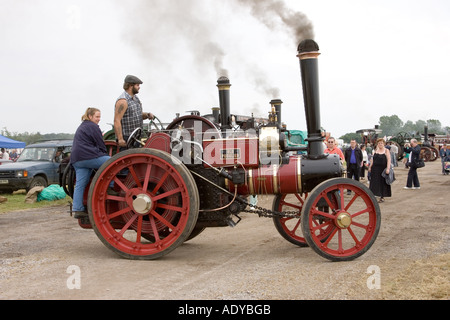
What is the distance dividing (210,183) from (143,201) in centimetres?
69

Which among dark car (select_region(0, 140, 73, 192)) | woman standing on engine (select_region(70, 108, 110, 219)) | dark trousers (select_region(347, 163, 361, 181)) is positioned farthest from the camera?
dark trousers (select_region(347, 163, 361, 181))

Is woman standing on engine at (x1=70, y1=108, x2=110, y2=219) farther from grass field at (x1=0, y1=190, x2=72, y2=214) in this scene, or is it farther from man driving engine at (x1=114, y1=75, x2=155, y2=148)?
grass field at (x1=0, y1=190, x2=72, y2=214)

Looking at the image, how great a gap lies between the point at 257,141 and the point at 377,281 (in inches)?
70.6

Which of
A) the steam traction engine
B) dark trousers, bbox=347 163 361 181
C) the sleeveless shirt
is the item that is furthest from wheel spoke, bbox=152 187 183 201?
dark trousers, bbox=347 163 361 181

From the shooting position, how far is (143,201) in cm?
452

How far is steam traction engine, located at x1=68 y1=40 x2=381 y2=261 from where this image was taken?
14.6 ft

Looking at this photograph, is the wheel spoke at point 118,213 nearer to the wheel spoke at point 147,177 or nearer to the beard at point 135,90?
the wheel spoke at point 147,177

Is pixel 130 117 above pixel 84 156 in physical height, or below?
above

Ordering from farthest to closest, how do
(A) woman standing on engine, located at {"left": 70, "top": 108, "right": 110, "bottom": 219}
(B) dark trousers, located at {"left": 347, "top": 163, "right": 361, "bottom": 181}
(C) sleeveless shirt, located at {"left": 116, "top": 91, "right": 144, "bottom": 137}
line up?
(B) dark trousers, located at {"left": 347, "top": 163, "right": 361, "bottom": 181}, (C) sleeveless shirt, located at {"left": 116, "top": 91, "right": 144, "bottom": 137}, (A) woman standing on engine, located at {"left": 70, "top": 108, "right": 110, "bottom": 219}

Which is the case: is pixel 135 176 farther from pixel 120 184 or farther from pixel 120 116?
pixel 120 116

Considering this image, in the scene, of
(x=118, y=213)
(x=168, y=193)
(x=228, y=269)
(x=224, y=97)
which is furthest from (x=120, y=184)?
(x=224, y=97)

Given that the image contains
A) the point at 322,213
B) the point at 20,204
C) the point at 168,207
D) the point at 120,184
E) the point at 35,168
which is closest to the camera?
the point at 322,213
